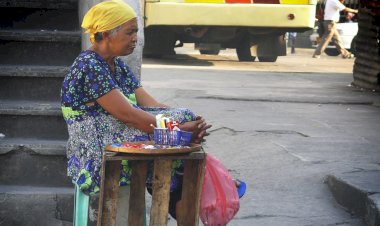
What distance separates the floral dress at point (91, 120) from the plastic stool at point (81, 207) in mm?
69

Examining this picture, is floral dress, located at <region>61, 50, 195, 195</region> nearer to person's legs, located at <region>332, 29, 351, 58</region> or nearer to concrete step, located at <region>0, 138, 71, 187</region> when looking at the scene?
concrete step, located at <region>0, 138, 71, 187</region>

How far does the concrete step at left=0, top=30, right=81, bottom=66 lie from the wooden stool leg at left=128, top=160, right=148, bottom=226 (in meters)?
2.35

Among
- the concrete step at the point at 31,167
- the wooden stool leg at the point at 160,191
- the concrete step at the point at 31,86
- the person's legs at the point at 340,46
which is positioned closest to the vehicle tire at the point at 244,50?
the person's legs at the point at 340,46

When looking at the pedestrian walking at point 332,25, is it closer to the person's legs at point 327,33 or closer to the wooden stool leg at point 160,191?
the person's legs at point 327,33

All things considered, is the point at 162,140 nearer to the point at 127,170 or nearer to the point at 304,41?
the point at 127,170

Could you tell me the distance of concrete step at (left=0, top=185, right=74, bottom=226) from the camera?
565cm

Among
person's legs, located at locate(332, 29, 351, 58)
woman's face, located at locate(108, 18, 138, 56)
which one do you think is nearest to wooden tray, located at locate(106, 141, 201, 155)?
woman's face, located at locate(108, 18, 138, 56)

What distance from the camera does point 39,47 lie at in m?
6.54

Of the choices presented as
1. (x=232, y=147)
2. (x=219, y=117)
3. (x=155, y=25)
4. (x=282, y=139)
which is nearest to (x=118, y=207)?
(x=232, y=147)

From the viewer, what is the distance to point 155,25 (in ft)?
53.1

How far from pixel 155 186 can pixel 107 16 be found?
825 mm

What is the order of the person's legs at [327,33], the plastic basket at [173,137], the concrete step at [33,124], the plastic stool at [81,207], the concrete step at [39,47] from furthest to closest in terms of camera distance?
1. the person's legs at [327,33]
2. the concrete step at [39,47]
3. the concrete step at [33,124]
4. the plastic stool at [81,207]
5. the plastic basket at [173,137]

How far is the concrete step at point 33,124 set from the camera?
19.9 ft

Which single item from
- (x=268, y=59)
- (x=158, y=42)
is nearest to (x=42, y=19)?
(x=158, y=42)
